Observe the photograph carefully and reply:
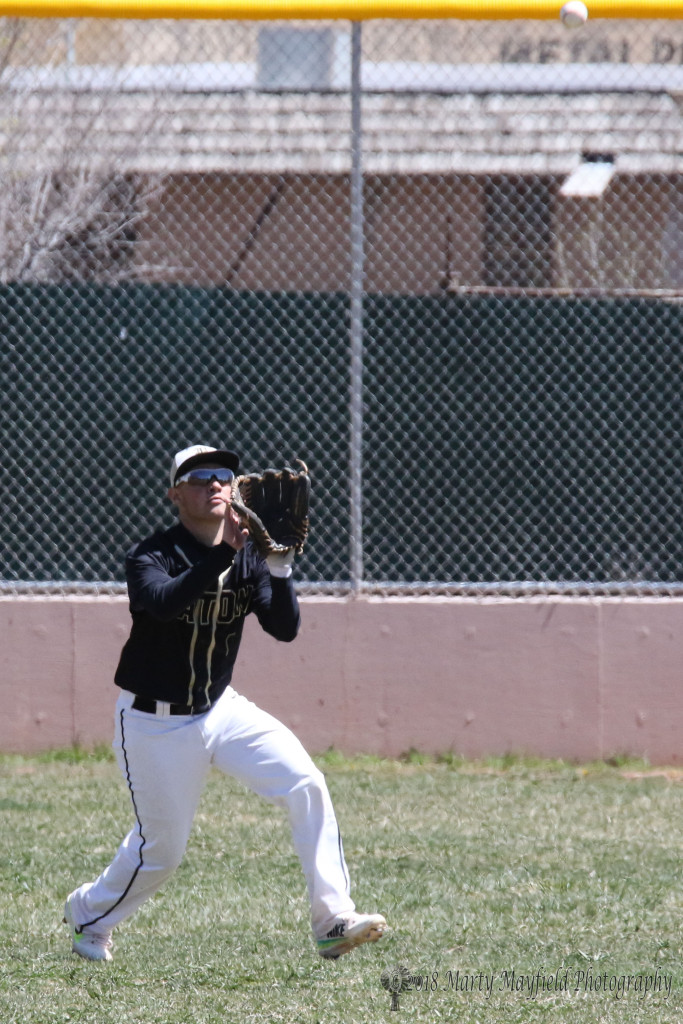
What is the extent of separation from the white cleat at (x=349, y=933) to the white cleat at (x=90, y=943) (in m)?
0.71

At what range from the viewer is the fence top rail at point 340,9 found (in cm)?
747

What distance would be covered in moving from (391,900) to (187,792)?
1245 mm

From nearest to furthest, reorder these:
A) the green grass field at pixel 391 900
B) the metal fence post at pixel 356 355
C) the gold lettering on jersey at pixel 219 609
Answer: the green grass field at pixel 391 900, the gold lettering on jersey at pixel 219 609, the metal fence post at pixel 356 355

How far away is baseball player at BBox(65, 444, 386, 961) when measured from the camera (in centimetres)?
421

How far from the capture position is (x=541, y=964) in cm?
436

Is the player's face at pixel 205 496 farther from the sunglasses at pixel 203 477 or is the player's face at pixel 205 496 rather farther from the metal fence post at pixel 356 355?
the metal fence post at pixel 356 355

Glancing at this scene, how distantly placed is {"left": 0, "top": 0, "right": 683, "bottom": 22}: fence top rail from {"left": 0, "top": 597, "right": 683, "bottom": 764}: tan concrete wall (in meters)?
3.14

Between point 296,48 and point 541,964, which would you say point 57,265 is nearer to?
point 296,48

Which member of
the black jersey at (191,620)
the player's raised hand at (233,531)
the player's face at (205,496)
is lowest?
the black jersey at (191,620)

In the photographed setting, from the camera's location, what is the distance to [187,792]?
4.26 m

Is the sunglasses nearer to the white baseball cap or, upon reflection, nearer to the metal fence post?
the white baseball cap

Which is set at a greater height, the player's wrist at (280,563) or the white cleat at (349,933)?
the player's wrist at (280,563)

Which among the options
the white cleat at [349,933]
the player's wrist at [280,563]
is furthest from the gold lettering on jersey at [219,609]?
the white cleat at [349,933]

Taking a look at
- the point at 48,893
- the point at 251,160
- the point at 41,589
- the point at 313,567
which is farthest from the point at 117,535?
the point at 251,160
